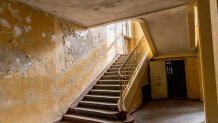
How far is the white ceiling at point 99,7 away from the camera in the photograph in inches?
179

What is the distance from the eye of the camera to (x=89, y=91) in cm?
668

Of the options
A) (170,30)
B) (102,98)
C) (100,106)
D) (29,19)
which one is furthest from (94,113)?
(170,30)

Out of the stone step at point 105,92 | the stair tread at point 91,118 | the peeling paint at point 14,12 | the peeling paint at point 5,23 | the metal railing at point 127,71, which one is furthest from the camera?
the stone step at point 105,92

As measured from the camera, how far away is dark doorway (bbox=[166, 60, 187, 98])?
1016 cm

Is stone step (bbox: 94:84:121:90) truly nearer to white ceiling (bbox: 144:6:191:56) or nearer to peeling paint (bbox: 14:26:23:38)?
white ceiling (bbox: 144:6:191:56)

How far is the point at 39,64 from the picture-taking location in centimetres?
504

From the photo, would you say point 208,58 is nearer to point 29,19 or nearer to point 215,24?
point 215,24

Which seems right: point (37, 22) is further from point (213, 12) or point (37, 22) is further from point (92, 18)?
point (213, 12)

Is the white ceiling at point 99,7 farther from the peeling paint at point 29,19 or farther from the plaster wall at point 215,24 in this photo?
the plaster wall at point 215,24

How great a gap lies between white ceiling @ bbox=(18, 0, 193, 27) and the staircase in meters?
2.06

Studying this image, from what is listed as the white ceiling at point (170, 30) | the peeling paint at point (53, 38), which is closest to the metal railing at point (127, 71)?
the white ceiling at point (170, 30)

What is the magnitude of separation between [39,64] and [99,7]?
206 cm

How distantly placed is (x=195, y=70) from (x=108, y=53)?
4051 mm

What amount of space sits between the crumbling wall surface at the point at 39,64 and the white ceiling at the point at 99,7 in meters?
0.40
